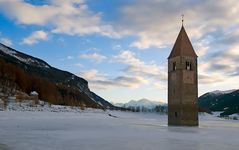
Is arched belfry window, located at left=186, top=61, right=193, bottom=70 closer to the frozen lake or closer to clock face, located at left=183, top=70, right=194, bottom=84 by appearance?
clock face, located at left=183, top=70, right=194, bottom=84

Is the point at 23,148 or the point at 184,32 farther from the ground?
the point at 184,32

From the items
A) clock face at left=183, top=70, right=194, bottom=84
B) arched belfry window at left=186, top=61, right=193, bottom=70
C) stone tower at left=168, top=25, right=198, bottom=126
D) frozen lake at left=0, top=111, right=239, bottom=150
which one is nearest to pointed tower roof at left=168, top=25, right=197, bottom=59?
stone tower at left=168, top=25, right=198, bottom=126

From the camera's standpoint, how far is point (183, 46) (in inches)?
2044

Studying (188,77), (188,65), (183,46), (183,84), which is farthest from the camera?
(183,46)

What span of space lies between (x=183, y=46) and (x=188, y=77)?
16.3ft

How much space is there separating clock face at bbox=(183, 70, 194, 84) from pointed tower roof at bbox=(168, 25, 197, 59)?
2823 millimetres

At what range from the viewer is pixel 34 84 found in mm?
105188

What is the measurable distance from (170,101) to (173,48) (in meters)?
8.55

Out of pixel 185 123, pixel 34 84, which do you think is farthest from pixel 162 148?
pixel 34 84

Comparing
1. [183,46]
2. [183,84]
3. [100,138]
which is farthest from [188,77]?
[100,138]

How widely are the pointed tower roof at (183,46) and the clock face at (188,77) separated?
2.82 meters

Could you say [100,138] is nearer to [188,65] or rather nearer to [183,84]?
[183,84]

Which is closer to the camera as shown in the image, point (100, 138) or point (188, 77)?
point (100, 138)

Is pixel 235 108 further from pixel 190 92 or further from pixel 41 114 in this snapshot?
pixel 41 114
